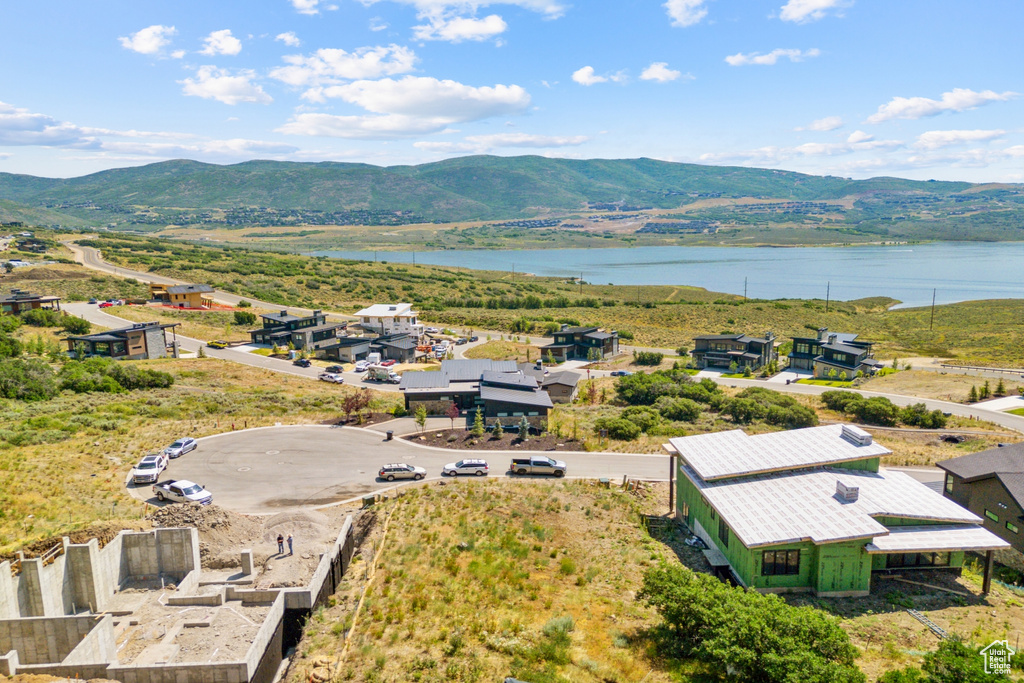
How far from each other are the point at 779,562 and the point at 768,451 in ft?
20.1

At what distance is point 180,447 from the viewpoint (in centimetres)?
3412

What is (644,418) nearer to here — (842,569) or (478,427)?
(478,427)

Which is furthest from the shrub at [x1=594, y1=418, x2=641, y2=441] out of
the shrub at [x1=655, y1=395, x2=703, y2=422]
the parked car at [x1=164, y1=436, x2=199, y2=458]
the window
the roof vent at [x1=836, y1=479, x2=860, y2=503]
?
the parked car at [x1=164, y1=436, x2=199, y2=458]

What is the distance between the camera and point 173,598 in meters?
21.4

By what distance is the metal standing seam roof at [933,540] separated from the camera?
20141 millimetres

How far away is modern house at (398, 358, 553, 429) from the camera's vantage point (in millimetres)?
41969

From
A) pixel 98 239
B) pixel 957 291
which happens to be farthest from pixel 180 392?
pixel 957 291

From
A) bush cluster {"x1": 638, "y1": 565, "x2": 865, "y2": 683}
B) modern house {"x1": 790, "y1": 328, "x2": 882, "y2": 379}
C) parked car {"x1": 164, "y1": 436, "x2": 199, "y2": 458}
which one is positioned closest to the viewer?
bush cluster {"x1": 638, "y1": 565, "x2": 865, "y2": 683}

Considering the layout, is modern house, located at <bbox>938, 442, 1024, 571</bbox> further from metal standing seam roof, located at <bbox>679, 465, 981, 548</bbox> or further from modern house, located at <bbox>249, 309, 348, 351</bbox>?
modern house, located at <bbox>249, 309, 348, 351</bbox>

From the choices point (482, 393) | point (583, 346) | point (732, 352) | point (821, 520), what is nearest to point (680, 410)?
point (482, 393)

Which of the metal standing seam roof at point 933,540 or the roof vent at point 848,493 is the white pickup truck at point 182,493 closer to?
the roof vent at point 848,493

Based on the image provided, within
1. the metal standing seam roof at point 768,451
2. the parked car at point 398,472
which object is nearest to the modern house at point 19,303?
the parked car at point 398,472

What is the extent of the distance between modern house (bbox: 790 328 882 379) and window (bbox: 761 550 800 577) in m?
51.6

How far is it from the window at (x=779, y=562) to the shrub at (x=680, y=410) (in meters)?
25.9
